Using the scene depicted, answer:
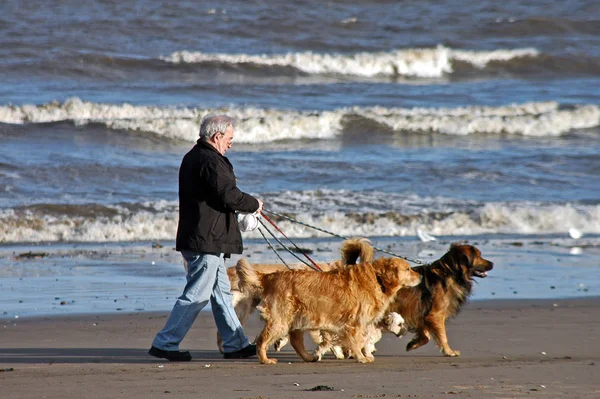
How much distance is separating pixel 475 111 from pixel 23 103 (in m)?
11.9

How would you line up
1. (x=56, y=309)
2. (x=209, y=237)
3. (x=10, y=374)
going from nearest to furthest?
1. (x=10, y=374)
2. (x=209, y=237)
3. (x=56, y=309)

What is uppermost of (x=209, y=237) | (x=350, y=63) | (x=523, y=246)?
(x=350, y=63)

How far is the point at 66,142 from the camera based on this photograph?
20.3 meters

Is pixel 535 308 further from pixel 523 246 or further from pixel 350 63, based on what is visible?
pixel 350 63

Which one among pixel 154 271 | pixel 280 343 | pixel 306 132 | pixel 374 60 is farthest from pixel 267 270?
pixel 374 60

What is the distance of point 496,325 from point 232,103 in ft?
57.1

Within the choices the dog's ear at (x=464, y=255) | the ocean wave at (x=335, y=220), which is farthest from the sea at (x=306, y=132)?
the dog's ear at (x=464, y=255)

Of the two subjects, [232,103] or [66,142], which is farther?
[232,103]

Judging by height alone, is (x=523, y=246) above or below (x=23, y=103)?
below

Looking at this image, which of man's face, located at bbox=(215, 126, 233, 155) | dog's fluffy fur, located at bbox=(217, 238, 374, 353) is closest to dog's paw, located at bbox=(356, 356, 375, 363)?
dog's fluffy fur, located at bbox=(217, 238, 374, 353)

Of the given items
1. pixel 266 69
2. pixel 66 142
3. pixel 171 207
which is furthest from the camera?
pixel 266 69

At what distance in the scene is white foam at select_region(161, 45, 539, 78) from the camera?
29.1 metres

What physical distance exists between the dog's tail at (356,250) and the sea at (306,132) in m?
2.34

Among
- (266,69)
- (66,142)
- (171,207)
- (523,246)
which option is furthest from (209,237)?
(266,69)
